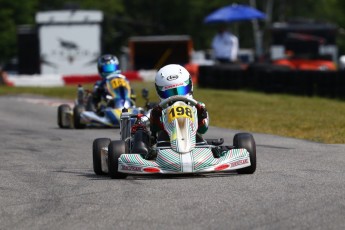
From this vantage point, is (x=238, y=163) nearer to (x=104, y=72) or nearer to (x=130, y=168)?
(x=130, y=168)

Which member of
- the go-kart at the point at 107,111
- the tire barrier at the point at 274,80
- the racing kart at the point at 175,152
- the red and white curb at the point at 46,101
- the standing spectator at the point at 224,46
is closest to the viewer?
the racing kart at the point at 175,152

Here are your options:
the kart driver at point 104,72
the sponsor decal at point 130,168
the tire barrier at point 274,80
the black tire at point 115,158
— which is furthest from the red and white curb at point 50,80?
the sponsor decal at point 130,168

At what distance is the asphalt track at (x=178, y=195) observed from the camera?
22.3 ft

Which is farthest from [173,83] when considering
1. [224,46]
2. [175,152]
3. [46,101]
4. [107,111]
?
[224,46]

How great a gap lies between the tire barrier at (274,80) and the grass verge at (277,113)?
0.79 ft

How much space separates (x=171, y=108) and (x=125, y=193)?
58.2 inches

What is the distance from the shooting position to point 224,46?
26312mm

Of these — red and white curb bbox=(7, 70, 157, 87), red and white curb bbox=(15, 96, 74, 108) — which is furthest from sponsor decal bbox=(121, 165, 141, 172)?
red and white curb bbox=(7, 70, 157, 87)

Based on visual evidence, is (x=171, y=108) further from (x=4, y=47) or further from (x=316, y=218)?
(x=4, y=47)

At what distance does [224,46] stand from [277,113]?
7566mm

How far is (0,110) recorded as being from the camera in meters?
22.0

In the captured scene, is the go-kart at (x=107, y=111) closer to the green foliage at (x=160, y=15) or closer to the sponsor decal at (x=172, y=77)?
the sponsor decal at (x=172, y=77)

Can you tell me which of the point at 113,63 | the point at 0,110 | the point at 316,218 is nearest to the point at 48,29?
the point at 0,110

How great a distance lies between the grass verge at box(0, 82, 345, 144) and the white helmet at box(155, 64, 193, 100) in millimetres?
3932
